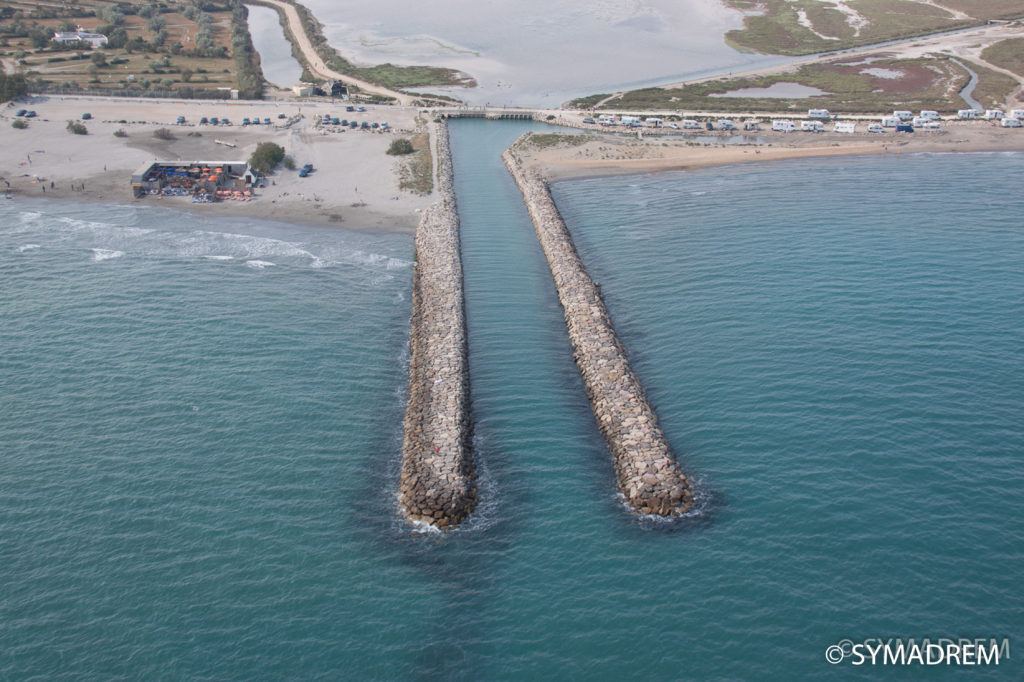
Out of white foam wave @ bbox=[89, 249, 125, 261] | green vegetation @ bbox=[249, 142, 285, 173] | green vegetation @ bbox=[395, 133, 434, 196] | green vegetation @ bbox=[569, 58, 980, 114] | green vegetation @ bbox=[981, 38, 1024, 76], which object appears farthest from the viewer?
green vegetation @ bbox=[981, 38, 1024, 76]

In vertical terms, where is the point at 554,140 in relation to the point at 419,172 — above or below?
above

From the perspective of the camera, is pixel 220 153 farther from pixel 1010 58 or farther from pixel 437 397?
pixel 1010 58

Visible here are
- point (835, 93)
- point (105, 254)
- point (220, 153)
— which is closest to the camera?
point (105, 254)

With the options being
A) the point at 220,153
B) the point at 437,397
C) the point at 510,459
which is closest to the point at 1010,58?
the point at 220,153

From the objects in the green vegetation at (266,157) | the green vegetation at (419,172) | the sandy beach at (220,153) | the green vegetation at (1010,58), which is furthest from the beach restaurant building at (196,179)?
the green vegetation at (1010,58)

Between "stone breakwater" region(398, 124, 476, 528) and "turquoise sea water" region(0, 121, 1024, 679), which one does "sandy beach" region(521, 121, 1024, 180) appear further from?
"stone breakwater" region(398, 124, 476, 528)

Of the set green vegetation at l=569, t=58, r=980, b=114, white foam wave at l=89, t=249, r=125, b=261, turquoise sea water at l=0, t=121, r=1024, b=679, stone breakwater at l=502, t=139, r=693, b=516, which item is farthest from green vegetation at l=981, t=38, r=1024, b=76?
white foam wave at l=89, t=249, r=125, b=261
